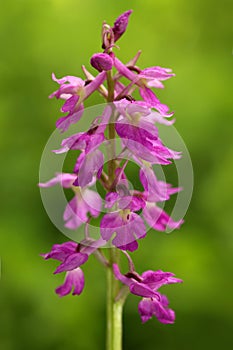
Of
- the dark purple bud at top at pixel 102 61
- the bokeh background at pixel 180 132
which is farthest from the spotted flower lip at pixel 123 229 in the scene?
the bokeh background at pixel 180 132

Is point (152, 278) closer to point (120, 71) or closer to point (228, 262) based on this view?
point (120, 71)

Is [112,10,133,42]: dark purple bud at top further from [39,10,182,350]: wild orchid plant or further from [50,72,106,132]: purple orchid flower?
[50,72,106,132]: purple orchid flower

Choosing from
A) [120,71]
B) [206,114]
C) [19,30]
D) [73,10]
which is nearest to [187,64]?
[206,114]

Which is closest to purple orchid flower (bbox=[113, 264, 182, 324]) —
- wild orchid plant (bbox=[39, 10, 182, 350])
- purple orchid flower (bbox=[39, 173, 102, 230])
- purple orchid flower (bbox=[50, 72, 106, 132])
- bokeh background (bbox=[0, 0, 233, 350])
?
wild orchid plant (bbox=[39, 10, 182, 350])

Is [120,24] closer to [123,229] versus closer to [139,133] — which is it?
[139,133]

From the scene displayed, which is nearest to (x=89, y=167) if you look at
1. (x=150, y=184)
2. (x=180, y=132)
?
(x=150, y=184)

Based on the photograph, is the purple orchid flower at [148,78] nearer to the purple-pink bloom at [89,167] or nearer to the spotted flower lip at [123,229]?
the purple-pink bloom at [89,167]
